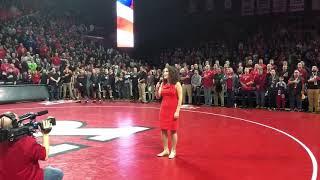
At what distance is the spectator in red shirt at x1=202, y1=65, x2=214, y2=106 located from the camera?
666 inches

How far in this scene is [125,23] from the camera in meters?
25.0

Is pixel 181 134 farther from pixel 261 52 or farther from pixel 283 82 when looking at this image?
pixel 261 52

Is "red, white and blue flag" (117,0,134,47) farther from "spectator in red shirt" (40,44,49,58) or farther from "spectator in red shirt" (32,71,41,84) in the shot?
"spectator in red shirt" (32,71,41,84)

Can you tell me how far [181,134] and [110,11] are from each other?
1865cm

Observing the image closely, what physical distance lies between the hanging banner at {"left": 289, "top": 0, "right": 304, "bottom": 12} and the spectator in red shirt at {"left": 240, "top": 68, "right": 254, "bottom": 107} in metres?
9.22

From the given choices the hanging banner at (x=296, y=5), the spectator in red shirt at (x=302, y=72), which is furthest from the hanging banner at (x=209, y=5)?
the spectator in red shirt at (x=302, y=72)

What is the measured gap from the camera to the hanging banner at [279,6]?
947 inches

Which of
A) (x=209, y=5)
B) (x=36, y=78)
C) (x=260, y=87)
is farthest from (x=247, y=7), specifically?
(x=36, y=78)

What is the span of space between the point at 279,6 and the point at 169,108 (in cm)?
1820

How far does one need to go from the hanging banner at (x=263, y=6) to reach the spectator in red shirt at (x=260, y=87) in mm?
10010

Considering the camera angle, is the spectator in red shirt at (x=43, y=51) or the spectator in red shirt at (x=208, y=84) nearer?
the spectator in red shirt at (x=208, y=84)

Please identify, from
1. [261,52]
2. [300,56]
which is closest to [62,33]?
[261,52]

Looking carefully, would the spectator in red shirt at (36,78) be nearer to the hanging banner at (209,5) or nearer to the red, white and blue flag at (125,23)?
the red, white and blue flag at (125,23)

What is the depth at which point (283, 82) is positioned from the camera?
15.2 metres
